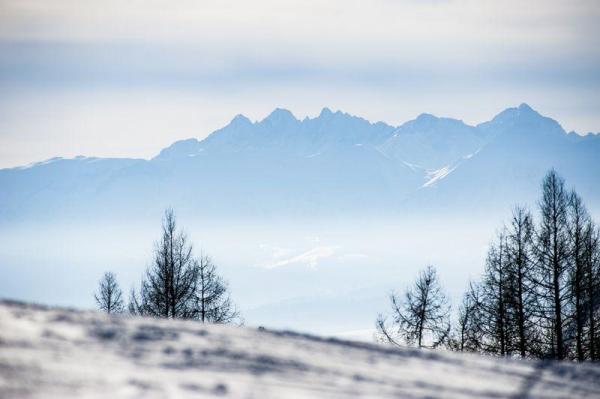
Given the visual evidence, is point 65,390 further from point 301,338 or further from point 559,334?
point 559,334

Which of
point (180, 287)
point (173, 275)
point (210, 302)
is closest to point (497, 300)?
point (210, 302)

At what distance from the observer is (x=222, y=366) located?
405 centimetres

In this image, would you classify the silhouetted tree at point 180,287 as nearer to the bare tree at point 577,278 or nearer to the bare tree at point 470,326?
the bare tree at point 470,326

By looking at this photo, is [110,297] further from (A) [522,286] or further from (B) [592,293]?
(B) [592,293]

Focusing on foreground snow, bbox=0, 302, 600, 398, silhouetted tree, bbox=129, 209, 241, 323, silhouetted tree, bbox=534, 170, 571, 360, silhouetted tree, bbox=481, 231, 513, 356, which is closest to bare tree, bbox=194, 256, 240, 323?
silhouetted tree, bbox=129, 209, 241, 323

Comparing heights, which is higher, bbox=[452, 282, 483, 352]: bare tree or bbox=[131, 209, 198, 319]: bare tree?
bbox=[131, 209, 198, 319]: bare tree

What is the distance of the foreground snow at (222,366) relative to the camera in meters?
3.54

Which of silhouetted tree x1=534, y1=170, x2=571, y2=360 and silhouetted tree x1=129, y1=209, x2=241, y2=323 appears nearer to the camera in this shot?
silhouetted tree x1=534, y1=170, x2=571, y2=360

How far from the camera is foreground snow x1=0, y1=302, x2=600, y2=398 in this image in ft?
11.6

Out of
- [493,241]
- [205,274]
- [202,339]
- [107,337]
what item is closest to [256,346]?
[202,339]

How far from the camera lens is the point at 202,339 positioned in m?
4.59

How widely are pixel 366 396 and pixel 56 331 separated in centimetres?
201

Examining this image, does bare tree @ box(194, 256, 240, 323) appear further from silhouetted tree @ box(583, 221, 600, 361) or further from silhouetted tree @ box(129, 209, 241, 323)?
silhouetted tree @ box(583, 221, 600, 361)

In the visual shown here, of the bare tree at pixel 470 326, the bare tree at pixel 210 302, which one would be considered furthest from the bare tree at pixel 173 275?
the bare tree at pixel 470 326
